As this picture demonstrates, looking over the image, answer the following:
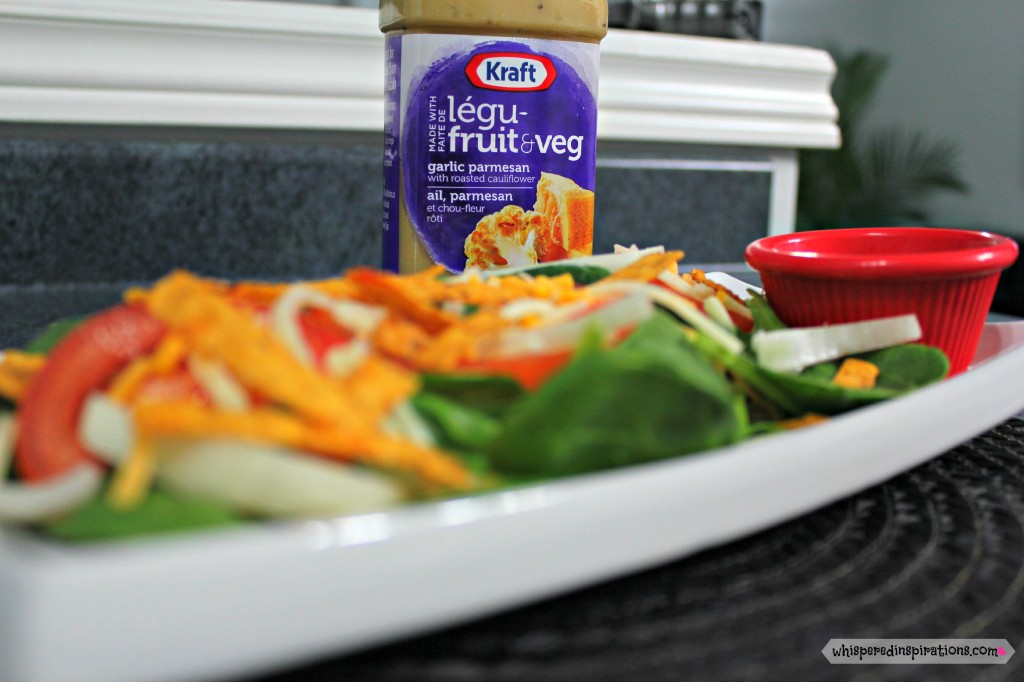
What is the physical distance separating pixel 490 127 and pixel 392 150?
9cm

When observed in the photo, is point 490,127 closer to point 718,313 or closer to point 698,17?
point 718,313

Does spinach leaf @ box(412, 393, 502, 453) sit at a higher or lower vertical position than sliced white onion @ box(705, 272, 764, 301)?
higher

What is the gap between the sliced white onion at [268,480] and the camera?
32 centimetres

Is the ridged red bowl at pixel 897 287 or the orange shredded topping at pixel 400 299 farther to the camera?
the ridged red bowl at pixel 897 287

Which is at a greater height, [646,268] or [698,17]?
[698,17]

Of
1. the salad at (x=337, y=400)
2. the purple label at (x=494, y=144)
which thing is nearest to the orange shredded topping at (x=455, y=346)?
the salad at (x=337, y=400)

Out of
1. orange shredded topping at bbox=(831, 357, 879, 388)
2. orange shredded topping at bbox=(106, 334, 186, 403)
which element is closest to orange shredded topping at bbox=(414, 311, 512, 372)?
orange shredded topping at bbox=(106, 334, 186, 403)

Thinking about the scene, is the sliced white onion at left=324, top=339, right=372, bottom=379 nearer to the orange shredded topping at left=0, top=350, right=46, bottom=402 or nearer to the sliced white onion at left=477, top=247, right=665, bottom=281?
the orange shredded topping at left=0, top=350, right=46, bottom=402

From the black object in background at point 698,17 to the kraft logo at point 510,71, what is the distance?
3.49 ft

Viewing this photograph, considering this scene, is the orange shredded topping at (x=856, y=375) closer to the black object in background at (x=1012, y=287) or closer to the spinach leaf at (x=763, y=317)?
the spinach leaf at (x=763, y=317)

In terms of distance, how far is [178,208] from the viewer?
121cm

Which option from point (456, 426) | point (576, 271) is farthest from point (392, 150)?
point (456, 426)

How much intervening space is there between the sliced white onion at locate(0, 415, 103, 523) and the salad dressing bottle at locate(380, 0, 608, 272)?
0.44 metres

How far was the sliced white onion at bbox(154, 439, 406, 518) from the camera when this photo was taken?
320 mm
